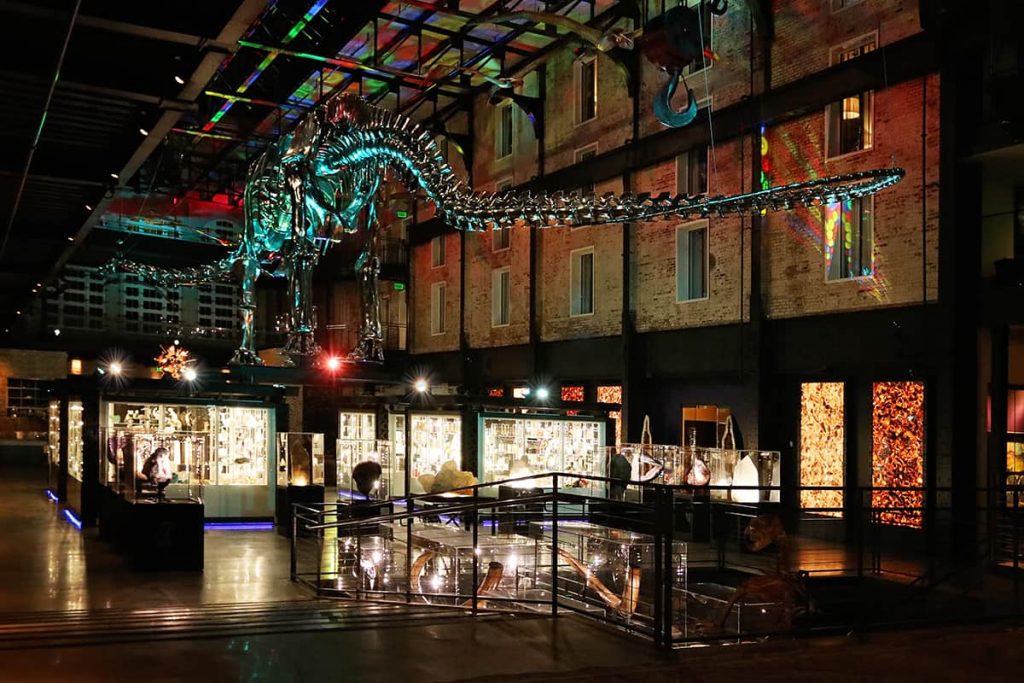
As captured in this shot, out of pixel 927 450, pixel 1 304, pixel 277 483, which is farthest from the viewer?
pixel 1 304

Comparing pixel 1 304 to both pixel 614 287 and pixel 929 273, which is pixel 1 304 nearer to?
pixel 614 287

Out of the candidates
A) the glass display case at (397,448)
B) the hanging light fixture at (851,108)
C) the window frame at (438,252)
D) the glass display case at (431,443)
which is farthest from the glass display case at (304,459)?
the window frame at (438,252)

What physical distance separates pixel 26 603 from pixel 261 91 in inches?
703

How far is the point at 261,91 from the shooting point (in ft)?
80.8

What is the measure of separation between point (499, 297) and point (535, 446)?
9.83m

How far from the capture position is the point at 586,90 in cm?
2269

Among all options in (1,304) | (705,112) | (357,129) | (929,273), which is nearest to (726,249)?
(705,112)

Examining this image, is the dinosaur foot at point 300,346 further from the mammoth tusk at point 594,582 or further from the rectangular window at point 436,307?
the rectangular window at point 436,307

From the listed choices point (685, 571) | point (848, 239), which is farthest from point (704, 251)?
point (685, 571)

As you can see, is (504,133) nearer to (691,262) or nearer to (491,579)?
(691,262)

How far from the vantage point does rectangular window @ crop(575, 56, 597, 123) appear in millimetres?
22375

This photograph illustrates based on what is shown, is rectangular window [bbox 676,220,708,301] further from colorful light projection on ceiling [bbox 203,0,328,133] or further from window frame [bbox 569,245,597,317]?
colorful light projection on ceiling [bbox 203,0,328,133]

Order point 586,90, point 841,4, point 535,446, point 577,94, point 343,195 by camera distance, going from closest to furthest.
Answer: point 343,195, point 841,4, point 535,446, point 586,90, point 577,94

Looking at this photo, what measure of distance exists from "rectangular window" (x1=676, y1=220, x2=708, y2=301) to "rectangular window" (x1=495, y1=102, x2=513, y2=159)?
7753mm
